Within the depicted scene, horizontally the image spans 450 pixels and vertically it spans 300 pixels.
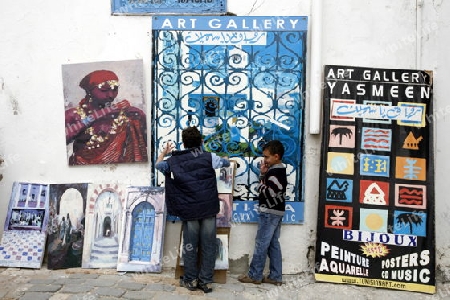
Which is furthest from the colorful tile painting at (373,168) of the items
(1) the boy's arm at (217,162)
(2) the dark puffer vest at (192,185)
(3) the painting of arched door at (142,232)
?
(3) the painting of arched door at (142,232)

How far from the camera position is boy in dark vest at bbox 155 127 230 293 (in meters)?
4.32

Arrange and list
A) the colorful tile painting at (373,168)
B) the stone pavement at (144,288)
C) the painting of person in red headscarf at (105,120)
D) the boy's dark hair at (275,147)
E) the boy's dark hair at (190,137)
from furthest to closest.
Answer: the painting of person in red headscarf at (105,120) < the colorful tile painting at (373,168) < the boy's dark hair at (275,147) < the boy's dark hair at (190,137) < the stone pavement at (144,288)

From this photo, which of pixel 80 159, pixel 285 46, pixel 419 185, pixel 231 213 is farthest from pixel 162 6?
pixel 419 185

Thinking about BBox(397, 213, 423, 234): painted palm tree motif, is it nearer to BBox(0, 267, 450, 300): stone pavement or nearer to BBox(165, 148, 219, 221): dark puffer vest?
BBox(0, 267, 450, 300): stone pavement

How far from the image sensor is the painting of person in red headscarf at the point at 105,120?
5.07 metres

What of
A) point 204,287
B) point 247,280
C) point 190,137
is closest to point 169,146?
point 190,137

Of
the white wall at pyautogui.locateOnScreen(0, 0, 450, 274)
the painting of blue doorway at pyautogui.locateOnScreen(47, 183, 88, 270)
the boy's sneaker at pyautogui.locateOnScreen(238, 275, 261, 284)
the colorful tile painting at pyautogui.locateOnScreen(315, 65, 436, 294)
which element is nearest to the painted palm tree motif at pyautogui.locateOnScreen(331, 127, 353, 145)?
the colorful tile painting at pyautogui.locateOnScreen(315, 65, 436, 294)

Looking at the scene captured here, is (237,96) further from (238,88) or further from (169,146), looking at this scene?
(169,146)

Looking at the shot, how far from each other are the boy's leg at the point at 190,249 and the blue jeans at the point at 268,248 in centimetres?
68

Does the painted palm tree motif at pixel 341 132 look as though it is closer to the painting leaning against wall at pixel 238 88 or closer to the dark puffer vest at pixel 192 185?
the painting leaning against wall at pixel 238 88

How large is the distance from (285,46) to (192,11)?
3.79 feet

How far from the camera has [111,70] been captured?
5090 millimetres

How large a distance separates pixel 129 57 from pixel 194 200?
1958 mm

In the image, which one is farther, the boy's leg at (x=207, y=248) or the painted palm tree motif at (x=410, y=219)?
the painted palm tree motif at (x=410, y=219)
